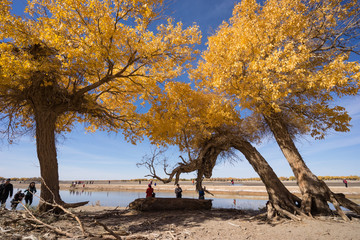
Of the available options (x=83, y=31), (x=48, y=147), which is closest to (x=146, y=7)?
(x=83, y=31)

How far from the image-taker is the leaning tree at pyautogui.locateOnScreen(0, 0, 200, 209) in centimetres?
633

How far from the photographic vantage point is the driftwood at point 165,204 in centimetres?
923

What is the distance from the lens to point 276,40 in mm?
8000

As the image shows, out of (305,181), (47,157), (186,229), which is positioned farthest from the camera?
(305,181)

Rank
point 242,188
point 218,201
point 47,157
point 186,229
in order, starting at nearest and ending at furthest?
point 186,229 < point 47,157 < point 218,201 < point 242,188

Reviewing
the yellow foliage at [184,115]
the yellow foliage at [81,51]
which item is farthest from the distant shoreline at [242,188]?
the yellow foliage at [81,51]

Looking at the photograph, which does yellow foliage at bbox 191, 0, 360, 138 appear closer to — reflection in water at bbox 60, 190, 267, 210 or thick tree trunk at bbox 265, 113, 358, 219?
thick tree trunk at bbox 265, 113, 358, 219

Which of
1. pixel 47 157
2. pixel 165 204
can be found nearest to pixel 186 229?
pixel 165 204

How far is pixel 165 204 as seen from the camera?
373 inches

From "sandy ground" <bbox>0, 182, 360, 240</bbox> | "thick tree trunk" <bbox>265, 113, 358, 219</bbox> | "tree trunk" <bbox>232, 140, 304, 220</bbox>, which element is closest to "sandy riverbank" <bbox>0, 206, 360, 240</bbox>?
"sandy ground" <bbox>0, 182, 360, 240</bbox>

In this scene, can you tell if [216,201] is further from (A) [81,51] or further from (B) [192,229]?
(A) [81,51]

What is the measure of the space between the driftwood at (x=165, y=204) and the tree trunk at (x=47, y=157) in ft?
10.9

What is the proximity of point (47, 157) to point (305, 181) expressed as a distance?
37.2ft

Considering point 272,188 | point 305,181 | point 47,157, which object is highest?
point 47,157
